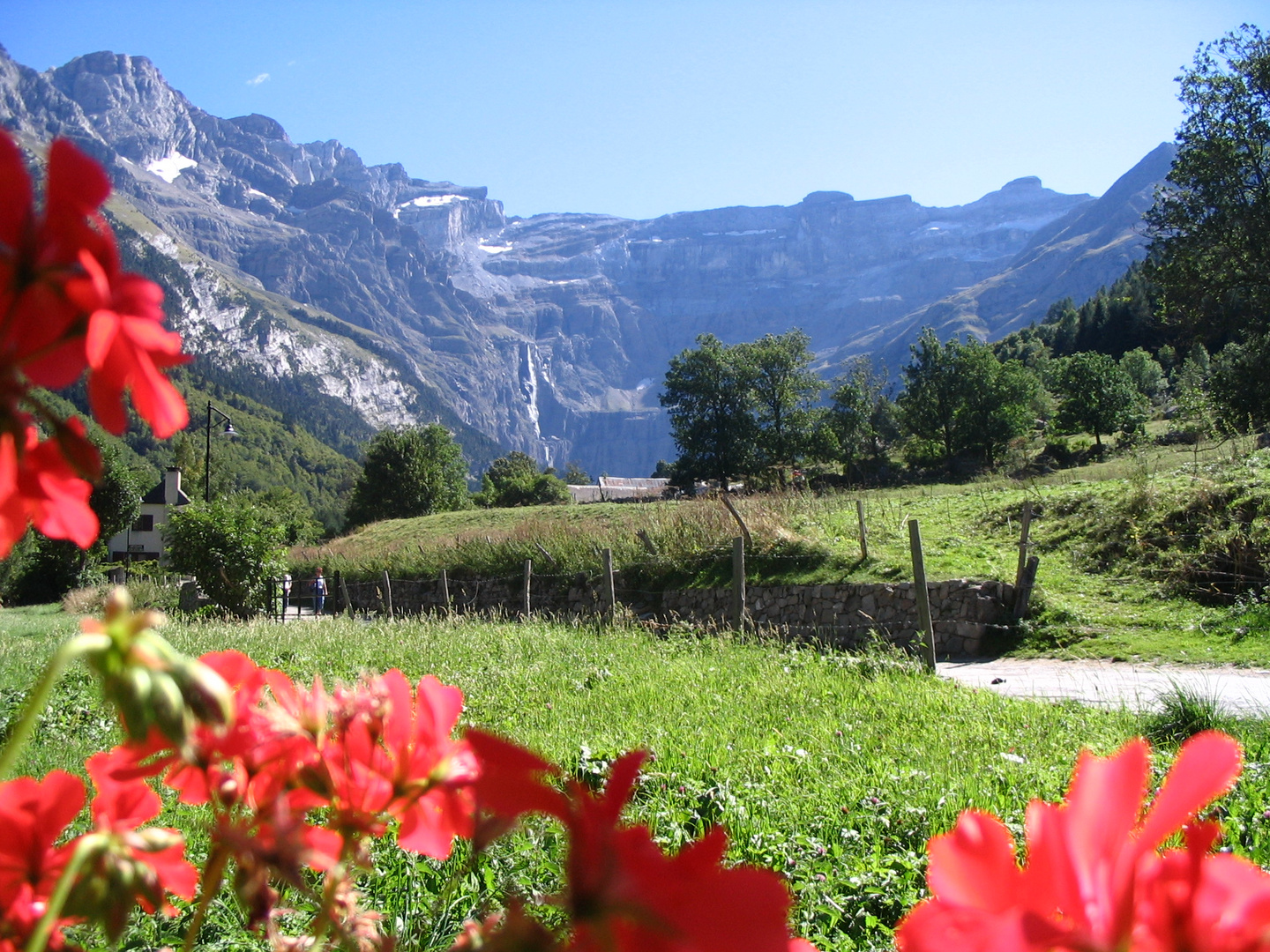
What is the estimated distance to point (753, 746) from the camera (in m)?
4.18

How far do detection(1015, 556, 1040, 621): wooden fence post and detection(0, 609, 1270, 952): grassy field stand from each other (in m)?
4.00

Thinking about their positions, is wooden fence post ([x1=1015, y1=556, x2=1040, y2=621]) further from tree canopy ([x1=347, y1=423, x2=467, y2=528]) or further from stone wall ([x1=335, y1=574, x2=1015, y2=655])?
tree canopy ([x1=347, y1=423, x2=467, y2=528])

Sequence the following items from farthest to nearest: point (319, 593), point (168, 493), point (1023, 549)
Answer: point (168, 493) → point (319, 593) → point (1023, 549)

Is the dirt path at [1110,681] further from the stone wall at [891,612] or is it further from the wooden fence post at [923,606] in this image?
the stone wall at [891,612]

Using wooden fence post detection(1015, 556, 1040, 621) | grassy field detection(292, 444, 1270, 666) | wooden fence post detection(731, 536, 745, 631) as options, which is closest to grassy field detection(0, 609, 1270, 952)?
wooden fence post detection(731, 536, 745, 631)

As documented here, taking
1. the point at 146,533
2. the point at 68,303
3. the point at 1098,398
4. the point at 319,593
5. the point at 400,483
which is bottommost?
the point at 146,533

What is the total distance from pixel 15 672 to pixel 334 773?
8.28m

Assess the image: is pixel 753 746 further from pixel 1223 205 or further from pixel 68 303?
pixel 1223 205

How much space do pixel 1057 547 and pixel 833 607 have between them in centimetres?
399

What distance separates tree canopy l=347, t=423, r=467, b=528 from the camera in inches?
2045

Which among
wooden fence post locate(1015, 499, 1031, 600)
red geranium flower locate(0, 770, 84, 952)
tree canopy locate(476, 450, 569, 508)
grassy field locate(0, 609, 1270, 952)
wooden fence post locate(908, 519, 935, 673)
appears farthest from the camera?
tree canopy locate(476, 450, 569, 508)

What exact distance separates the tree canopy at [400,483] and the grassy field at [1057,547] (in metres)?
35.7

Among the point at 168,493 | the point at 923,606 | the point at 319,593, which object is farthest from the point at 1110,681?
the point at 168,493

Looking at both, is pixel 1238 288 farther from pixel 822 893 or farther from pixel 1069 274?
pixel 1069 274
